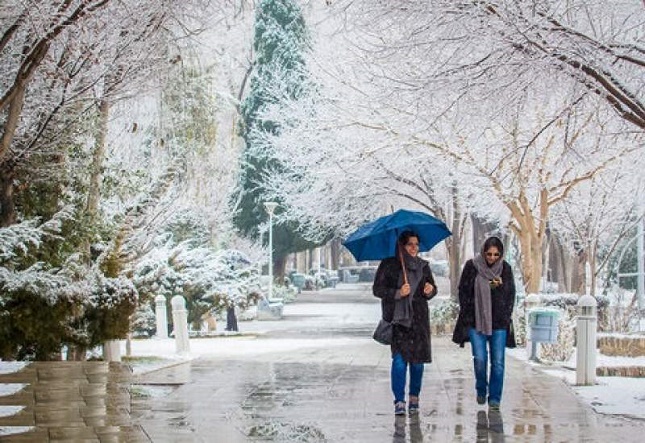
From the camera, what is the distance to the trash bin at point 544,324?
55.3 ft

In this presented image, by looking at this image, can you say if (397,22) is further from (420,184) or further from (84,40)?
(420,184)

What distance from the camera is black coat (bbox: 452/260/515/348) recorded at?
11047mm

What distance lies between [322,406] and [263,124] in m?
36.3

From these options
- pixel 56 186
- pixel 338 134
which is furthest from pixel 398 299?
pixel 338 134

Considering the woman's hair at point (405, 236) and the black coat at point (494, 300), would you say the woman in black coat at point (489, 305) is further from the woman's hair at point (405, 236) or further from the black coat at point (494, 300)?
the woman's hair at point (405, 236)

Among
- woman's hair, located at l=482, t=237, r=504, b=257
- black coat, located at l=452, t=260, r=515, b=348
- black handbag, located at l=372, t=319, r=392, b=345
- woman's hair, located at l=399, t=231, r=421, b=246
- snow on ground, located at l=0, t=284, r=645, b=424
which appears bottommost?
snow on ground, located at l=0, t=284, r=645, b=424

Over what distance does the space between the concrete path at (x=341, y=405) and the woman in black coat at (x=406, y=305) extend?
558 mm

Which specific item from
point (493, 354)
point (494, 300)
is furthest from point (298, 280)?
point (494, 300)

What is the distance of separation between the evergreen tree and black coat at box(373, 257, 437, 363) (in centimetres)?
3552

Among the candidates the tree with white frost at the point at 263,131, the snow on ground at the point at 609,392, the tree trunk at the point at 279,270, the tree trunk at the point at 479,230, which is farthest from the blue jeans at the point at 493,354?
the tree trunk at the point at 279,270

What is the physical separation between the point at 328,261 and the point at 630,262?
5692cm

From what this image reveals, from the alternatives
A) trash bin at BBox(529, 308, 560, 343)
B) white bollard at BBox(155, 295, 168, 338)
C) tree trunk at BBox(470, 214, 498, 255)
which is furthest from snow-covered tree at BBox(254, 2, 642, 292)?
tree trunk at BBox(470, 214, 498, 255)

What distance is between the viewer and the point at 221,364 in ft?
58.7

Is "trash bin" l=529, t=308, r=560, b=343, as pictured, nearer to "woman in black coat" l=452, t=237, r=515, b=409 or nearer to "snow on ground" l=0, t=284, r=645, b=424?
"snow on ground" l=0, t=284, r=645, b=424
